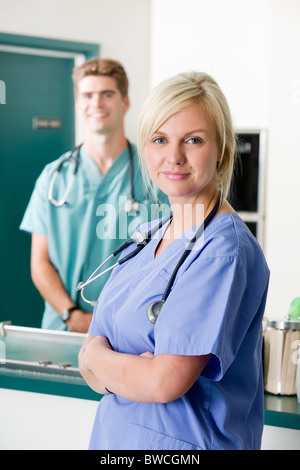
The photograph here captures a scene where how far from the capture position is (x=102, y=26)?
9.59 feet

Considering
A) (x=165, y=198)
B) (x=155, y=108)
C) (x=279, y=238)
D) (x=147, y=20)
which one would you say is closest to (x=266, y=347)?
(x=155, y=108)

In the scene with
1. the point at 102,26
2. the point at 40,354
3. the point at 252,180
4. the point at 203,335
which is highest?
the point at 102,26

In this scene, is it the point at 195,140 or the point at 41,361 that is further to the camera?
the point at 41,361

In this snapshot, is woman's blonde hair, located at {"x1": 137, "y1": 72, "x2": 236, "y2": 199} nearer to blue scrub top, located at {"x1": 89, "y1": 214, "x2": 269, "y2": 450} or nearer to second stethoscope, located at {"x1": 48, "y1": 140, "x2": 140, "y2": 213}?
blue scrub top, located at {"x1": 89, "y1": 214, "x2": 269, "y2": 450}

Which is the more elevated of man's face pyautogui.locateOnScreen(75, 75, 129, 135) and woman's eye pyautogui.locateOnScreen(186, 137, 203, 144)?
man's face pyautogui.locateOnScreen(75, 75, 129, 135)

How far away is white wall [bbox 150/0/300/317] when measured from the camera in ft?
8.45

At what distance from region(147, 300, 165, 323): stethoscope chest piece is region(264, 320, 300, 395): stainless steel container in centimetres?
41

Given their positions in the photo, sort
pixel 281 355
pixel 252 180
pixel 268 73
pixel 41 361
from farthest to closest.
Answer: pixel 252 180
pixel 268 73
pixel 41 361
pixel 281 355

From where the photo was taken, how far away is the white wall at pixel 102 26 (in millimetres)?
2742

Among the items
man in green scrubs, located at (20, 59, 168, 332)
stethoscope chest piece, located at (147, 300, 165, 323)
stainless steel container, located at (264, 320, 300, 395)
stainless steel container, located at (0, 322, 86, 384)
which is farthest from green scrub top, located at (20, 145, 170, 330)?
stethoscope chest piece, located at (147, 300, 165, 323)

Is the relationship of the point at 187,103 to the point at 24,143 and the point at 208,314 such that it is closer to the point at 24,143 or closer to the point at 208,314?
the point at 208,314

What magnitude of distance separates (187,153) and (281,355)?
1.64 feet

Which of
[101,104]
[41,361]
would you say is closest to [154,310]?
[41,361]
